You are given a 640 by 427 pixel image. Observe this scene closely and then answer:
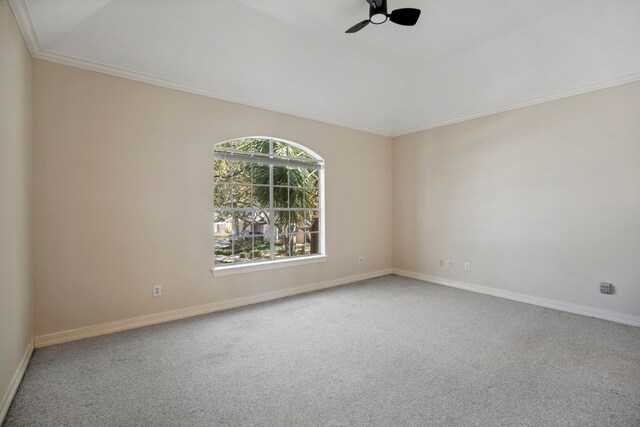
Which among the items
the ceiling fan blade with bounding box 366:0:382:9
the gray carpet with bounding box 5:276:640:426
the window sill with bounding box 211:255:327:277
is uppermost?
the ceiling fan blade with bounding box 366:0:382:9

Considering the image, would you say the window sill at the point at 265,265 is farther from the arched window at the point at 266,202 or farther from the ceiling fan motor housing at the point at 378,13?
the ceiling fan motor housing at the point at 378,13

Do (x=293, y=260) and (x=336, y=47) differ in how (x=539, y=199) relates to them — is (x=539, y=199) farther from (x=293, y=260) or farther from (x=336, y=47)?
(x=293, y=260)

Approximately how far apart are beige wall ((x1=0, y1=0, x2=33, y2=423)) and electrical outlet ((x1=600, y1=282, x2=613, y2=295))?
5.41 meters

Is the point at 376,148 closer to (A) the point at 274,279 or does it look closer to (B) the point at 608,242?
(A) the point at 274,279

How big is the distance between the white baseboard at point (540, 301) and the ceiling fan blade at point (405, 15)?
3688 millimetres

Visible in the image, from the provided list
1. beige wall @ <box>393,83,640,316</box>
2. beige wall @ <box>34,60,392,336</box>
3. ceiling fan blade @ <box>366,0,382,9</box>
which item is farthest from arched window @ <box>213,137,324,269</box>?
ceiling fan blade @ <box>366,0,382,9</box>

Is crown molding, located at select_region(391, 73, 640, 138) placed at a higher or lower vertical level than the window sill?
higher

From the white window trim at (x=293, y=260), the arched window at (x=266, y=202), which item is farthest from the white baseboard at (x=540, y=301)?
the arched window at (x=266, y=202)

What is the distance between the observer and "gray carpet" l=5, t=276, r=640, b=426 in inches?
75.2

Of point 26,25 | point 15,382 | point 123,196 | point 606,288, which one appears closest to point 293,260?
point 123,196

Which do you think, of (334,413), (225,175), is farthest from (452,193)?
(334,413)

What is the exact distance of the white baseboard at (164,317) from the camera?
2.91 m

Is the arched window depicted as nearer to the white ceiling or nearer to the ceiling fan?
the white ceiling

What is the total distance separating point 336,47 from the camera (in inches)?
153
